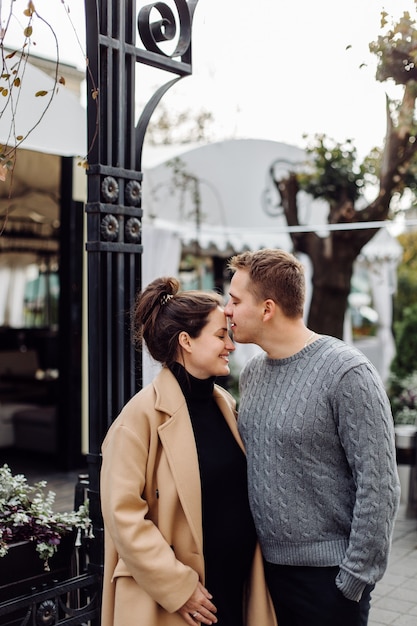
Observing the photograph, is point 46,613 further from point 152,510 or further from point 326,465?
point 326,465

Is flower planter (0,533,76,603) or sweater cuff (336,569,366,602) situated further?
flower planter (0,533,76,603)

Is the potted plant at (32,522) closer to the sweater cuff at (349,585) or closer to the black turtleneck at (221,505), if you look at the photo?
the black turtleneck at (221,505)

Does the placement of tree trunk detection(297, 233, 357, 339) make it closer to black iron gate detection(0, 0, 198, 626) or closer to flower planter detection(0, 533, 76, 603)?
black iron gate detection(0, 0, 198, 626)

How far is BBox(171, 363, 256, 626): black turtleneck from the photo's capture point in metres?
2.43

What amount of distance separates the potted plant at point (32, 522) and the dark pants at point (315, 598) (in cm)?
98

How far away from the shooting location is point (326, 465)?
235cm

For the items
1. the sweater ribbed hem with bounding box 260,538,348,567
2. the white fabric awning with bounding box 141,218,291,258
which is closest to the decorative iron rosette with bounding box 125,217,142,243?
the sweater ribbed hem with bounding box 260,538,348,567

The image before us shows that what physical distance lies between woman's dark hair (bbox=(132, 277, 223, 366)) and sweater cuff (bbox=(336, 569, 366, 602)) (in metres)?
0.85

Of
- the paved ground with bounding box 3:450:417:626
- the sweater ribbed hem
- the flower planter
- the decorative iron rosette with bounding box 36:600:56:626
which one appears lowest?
the paved ground with bounding box 3:450:417:626

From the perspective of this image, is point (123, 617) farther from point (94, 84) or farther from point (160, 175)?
point (160, 175)

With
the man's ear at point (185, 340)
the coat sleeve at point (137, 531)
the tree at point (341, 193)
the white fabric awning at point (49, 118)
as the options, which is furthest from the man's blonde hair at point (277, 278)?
the tree at point (341, 193)

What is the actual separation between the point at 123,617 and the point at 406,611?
8.88 feet

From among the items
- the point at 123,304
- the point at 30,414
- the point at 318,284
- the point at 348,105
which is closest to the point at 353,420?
the point at 123,304

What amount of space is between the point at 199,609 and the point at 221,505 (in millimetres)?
316
